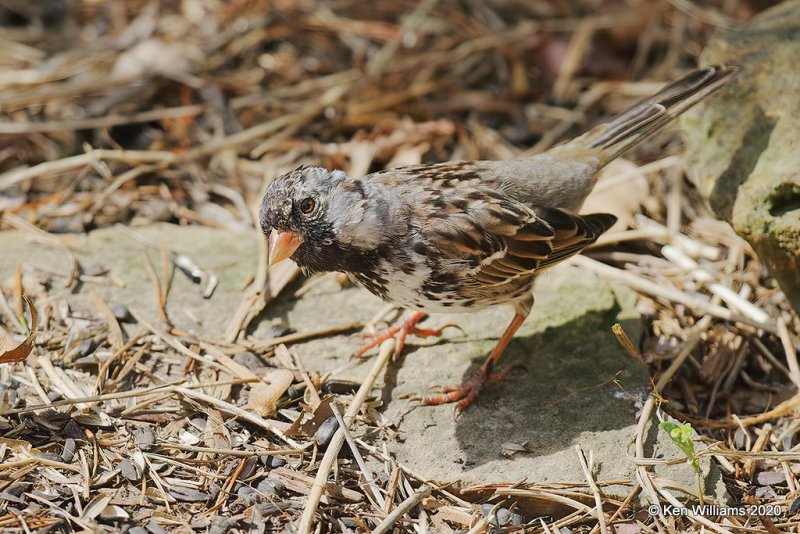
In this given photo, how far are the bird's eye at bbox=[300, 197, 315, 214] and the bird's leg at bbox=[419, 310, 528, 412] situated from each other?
1.15 m

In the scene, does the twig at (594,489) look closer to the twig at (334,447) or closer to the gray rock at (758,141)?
the twig at (334,447)

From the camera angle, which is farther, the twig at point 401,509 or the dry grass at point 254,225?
Result: the dry grass at point 254,225

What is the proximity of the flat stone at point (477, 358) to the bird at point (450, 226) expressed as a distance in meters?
0.17

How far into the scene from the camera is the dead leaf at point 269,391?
3.97m

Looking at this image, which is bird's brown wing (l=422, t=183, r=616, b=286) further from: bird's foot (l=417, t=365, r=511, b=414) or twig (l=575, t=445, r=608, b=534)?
twig (l=575, t=445, r=608, b=534)

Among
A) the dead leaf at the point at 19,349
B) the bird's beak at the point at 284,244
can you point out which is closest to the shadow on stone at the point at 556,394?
the bird's beak at the point at 284,244

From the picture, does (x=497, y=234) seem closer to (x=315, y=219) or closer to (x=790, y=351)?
(x=315, y=219)

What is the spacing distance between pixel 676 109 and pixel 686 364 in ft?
4.72

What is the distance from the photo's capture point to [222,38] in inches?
271

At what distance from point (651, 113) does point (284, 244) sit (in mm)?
2245

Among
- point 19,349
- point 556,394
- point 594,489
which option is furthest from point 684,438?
point 19,349

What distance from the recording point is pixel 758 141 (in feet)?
15.0

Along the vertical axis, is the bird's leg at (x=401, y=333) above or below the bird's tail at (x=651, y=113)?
below

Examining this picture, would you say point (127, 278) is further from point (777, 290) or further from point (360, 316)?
point (777, 290)
